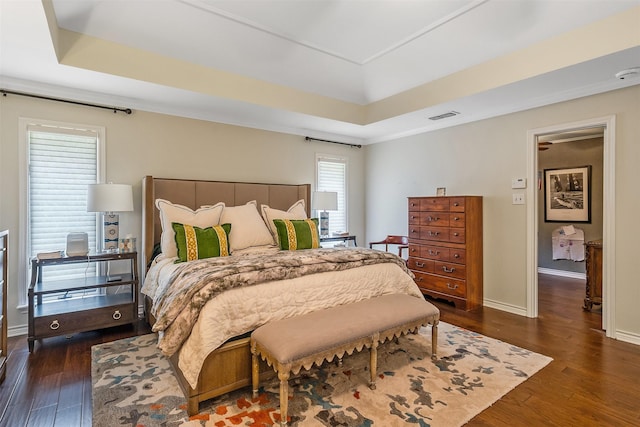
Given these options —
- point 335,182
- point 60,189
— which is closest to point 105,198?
point 60,189

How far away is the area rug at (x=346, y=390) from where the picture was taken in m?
1.91

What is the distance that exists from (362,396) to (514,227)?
282 cm

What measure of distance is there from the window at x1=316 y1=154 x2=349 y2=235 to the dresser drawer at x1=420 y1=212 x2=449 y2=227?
60.9 inches

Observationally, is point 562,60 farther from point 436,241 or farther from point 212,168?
point 212,168

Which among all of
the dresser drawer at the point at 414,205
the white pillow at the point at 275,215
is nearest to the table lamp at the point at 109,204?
the white pillow at the point at 275,215

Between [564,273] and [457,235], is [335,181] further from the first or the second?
[564,273]

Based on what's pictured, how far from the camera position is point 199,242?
3033mm

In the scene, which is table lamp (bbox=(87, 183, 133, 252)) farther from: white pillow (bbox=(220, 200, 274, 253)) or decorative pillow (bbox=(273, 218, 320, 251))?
decorative pillow (bbox=(273, 218, 320, 251))

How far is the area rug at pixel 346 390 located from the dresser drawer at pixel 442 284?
3.41 feet

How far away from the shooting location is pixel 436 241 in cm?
416

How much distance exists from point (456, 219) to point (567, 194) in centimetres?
316

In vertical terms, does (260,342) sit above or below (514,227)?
below

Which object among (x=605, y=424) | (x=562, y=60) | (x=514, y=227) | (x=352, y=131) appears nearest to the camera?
(x=605, y=424)

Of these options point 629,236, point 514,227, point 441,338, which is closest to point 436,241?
point 514,227
